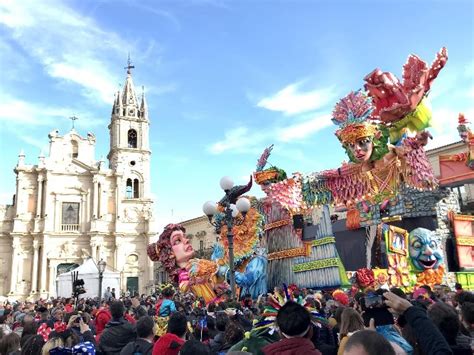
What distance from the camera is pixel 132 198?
45969mm

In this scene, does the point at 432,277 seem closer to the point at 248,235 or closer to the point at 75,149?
the point at 248,235

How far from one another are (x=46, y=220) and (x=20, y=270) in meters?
4.98

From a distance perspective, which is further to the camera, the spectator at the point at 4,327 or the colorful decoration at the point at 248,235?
the colorful decoration at the point at 248,235

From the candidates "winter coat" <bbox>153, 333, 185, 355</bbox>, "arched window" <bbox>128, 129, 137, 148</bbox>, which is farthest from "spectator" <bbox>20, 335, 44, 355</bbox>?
"arched window" <bbox>128, 129, 137, 148</bbox>

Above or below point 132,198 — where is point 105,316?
below

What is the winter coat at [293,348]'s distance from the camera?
2.97 metres

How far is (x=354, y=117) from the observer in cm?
1466

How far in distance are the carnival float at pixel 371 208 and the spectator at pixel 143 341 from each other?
9407 millimetres

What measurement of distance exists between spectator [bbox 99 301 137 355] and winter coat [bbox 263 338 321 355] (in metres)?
2.87

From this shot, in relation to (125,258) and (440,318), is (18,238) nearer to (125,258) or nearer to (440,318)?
(125,258)

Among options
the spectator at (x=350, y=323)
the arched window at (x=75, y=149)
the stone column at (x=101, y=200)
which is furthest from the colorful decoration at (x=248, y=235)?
the arched window at (x=75, y=149)

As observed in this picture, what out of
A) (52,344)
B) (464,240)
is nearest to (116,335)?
(52,344)

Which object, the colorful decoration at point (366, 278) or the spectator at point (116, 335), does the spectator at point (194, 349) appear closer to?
the spectator at point (116, 335)

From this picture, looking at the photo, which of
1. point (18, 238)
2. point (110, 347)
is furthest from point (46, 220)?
point (110, 347)
